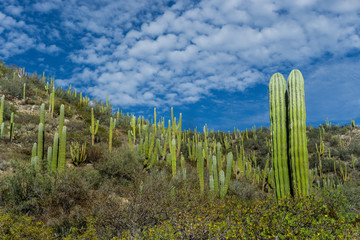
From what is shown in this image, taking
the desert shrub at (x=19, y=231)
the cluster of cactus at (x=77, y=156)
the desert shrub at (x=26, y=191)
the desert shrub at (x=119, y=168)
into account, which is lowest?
the desert shrub at (x=19, y=231)

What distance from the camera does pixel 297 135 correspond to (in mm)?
6309

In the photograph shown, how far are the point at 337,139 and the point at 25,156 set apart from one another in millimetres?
23139

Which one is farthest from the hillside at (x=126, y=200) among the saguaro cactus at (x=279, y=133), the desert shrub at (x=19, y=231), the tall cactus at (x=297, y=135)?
the tall cactus at (x=297, y=135)

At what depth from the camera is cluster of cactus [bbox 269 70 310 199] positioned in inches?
244

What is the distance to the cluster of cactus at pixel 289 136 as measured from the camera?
6.20 metres

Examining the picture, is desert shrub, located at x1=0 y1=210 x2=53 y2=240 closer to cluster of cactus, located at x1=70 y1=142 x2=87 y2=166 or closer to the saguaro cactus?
cluster of cactus, located at x1=70 y1=142 x2=87 y2=166

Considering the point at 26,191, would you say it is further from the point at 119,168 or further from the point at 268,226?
the point at 268,226

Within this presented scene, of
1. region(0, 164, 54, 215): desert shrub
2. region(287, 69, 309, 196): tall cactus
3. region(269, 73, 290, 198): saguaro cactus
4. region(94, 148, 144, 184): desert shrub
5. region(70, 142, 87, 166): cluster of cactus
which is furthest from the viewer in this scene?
region(70, 142, 87, 166): cluster of cactus

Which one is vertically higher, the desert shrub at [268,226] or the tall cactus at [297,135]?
the tall cactus at [297,135]

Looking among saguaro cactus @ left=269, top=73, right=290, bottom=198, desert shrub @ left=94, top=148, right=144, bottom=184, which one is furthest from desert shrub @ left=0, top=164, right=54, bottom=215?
saguaro cactus @ left=269, top=73, right=290, bottom=198

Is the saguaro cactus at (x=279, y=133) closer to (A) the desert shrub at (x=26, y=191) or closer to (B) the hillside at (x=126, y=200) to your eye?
(B) the hillside at (x=126, y=200)

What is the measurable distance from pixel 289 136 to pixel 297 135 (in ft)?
0.67

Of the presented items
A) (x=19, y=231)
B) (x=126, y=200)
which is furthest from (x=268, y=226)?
(x=19, y=231)

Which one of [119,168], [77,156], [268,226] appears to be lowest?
[268,226]
